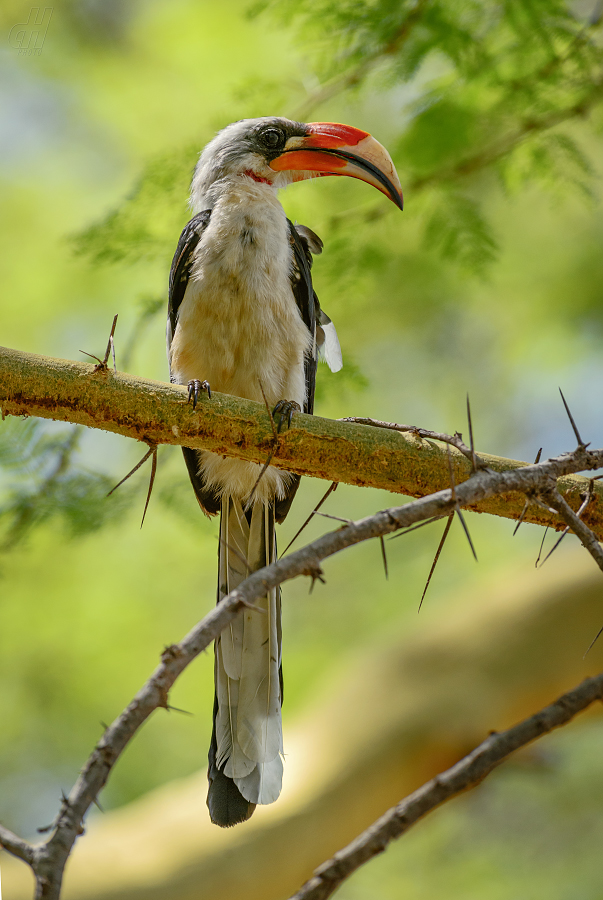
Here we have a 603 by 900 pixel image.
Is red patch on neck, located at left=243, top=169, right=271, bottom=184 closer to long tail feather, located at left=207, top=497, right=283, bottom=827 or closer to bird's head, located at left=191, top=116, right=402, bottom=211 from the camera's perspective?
bird's head, located at left=191, top=116, right=402, bottom=211

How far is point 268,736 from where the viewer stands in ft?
9.88

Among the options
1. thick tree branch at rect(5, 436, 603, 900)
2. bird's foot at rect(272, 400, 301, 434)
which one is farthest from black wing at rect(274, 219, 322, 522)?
thick tree branch at rect(5, 436, 603, 900)

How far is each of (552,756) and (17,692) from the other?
190 inches

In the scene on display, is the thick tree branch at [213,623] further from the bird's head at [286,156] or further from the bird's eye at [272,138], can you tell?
the bird's eye at [272,138]

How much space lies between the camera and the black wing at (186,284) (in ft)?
12.1

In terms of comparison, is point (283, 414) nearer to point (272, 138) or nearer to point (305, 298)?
point (305, 298)

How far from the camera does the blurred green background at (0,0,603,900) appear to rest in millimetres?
4227

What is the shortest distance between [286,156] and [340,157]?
29cm

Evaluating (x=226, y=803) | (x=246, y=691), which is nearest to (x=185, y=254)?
(x=246, y=691)

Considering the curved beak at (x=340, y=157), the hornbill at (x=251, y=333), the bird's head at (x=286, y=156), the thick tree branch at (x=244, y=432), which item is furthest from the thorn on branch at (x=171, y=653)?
the bird's head at (x=286, y=156)

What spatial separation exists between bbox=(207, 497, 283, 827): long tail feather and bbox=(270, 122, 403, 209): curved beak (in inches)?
67.3

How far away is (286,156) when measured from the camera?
3961mm

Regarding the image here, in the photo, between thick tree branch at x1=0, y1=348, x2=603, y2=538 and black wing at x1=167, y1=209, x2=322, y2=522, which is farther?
black wing at x1=167, y1=209, x2=322, y2=522

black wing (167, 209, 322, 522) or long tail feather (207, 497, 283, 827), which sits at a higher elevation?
black wing (167, 209, 322, 522)
